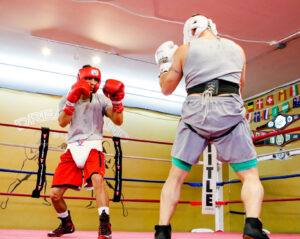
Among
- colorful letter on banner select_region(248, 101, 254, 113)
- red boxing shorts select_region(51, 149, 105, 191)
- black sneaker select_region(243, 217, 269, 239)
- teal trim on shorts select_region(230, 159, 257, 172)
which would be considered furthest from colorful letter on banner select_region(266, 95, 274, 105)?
black sneaker select_region(243, 217, 269, 239)

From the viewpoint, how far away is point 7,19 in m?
3.18

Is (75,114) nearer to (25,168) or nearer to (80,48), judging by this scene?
(80,48)

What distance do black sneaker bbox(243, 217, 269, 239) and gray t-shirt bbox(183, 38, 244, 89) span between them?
0.57 metres

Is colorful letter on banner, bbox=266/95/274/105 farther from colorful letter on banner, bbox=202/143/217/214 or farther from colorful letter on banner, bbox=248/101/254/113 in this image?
colorful letter on banner, bbox=202/143/217/214

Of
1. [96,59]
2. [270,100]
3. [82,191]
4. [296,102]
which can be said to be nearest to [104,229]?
[96,59]

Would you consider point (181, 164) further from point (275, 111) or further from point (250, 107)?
point (250, 107)

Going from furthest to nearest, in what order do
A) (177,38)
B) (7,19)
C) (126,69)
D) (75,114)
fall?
(126,69), (177,38), (7,19), (75,114)

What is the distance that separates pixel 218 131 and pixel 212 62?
30 centimetres

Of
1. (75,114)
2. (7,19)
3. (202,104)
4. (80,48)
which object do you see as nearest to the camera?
(202,104)

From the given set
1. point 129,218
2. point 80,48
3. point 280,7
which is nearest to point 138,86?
point 80,48

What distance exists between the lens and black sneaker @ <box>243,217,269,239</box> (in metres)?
1.13

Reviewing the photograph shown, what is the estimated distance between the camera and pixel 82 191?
4.43m

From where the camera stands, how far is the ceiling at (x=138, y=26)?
2.92 m

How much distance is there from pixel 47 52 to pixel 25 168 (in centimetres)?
161
